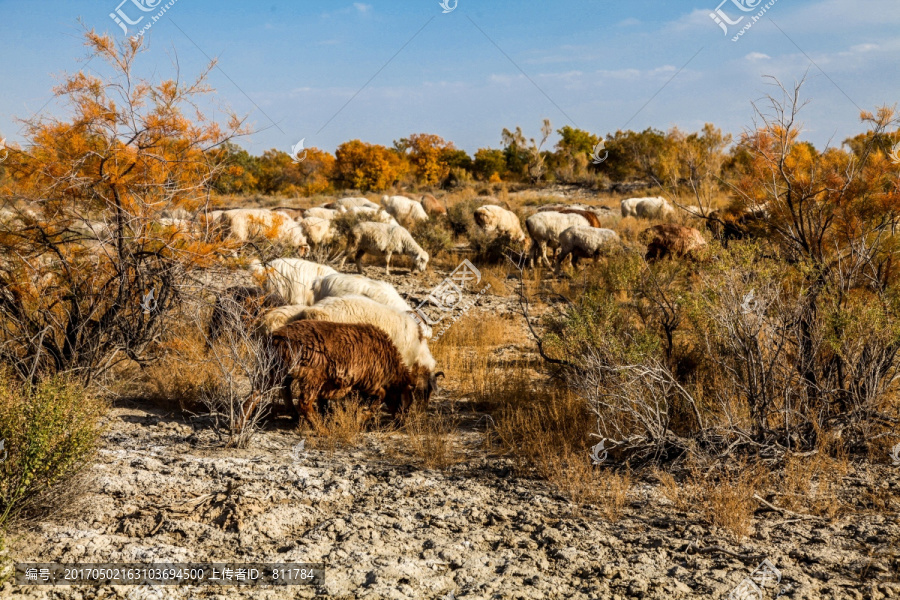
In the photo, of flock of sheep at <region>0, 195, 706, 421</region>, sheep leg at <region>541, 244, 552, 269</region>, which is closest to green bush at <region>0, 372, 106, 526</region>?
flock of sheep at <region>0, 195, 706, 421</region>

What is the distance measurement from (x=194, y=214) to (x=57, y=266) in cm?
139

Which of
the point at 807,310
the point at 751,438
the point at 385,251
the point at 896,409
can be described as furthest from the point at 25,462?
the point at 385,251

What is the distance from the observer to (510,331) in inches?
417

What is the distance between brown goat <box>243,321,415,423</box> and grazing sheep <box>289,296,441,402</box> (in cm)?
13

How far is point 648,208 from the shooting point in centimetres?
2316

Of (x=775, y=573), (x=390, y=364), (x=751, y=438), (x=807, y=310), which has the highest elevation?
(x=807, y=310)

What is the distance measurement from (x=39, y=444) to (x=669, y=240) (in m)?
12.5

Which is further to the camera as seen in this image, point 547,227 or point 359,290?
point 547,227

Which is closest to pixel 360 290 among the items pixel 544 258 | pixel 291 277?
pixel 291 277

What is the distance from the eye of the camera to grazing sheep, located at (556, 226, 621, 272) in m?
14.7

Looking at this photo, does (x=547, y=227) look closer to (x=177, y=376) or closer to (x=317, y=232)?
(x=317, y=232)

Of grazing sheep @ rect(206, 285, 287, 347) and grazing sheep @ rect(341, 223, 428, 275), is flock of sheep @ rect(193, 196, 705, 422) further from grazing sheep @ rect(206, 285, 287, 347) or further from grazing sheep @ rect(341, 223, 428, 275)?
grazing sheep @ rect(341, 223, 428, 275)

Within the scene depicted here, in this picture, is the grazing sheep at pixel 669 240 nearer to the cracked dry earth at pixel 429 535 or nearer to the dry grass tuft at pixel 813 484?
the dry grass tuft at pixel 813 484

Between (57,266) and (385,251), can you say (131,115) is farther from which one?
(385,251)
